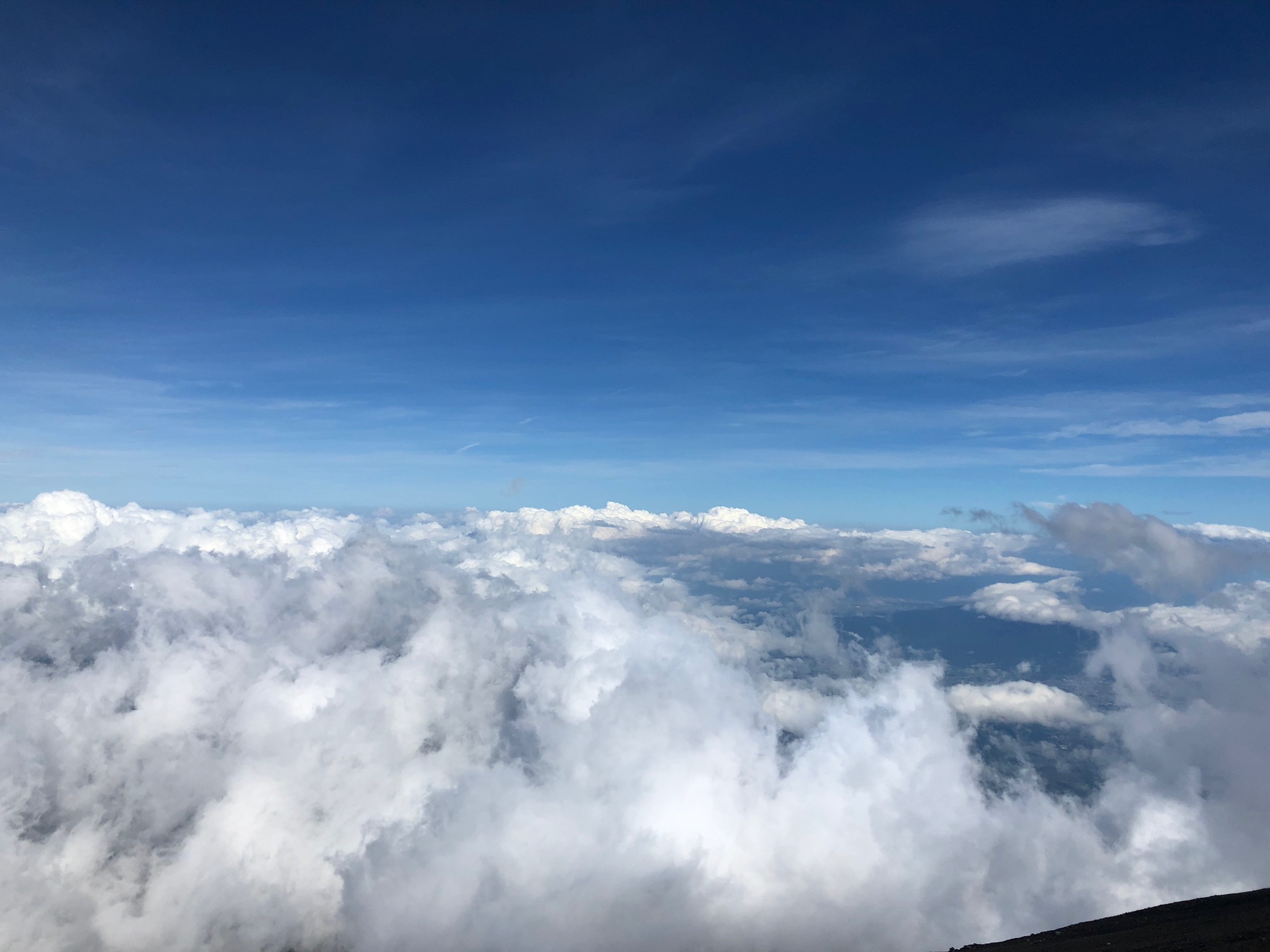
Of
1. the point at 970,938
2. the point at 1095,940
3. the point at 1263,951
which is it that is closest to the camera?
the point at 1263,951

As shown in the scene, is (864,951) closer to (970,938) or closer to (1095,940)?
(970,938)

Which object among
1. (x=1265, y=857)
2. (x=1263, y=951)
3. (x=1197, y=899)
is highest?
(x=1263, y=951)

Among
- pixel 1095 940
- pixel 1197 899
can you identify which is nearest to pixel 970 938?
pixel 1197 899

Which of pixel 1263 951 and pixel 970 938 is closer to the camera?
pixel 1263 951

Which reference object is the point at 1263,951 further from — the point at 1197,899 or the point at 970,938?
the point at 970,938

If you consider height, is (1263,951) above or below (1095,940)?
above

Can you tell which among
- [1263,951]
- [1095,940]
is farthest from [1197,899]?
[1263,951]

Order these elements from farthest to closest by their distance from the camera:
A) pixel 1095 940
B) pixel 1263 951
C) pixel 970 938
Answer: pixel 970 938 < pixel 1095 940 < pixel 1263 951
